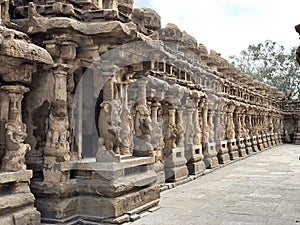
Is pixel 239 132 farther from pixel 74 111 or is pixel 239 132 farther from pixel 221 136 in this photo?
pixel 74 111

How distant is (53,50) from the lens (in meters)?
6.43

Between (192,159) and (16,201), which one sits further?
(192,159)

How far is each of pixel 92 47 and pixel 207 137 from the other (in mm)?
8121

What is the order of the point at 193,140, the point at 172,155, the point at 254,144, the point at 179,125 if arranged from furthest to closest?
the point at 254,144, the point at 193,140, the point at 179,125, the point at 172,155

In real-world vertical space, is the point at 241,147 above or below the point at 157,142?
below

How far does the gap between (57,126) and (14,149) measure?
87 centimetres

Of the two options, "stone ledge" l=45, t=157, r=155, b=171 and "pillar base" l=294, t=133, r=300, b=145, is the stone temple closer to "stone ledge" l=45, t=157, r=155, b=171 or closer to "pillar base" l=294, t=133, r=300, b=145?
"stone ledge" l=45, t=157, r=155, b=171

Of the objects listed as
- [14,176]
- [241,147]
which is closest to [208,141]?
[241,147]

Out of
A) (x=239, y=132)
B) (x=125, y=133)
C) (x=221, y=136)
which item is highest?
(x=125, y=133)

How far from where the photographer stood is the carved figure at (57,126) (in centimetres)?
641

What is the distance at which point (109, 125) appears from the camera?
667 centimetres

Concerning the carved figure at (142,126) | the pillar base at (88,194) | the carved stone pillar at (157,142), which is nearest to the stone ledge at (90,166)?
the pillar base at (88,194)

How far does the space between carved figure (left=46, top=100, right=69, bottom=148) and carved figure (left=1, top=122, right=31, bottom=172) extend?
67 centimetres

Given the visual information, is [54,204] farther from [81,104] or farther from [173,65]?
[173,65]
